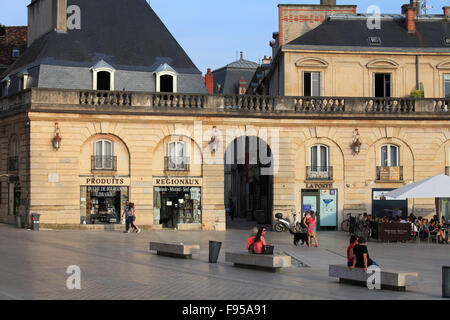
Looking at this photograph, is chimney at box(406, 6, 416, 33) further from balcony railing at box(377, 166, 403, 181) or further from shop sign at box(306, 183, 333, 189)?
shop sign at box(306, 183, 333, 189)

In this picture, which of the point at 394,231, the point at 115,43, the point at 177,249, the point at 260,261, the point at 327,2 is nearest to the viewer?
the point at 260,261

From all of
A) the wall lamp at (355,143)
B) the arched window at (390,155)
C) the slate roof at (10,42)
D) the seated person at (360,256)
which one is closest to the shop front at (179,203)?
the wall lamp at (355,143)

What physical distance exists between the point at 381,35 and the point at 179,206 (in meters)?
14.4

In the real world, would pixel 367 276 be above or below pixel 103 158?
below

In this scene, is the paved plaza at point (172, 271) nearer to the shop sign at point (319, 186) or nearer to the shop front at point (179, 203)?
the shop front at point (179, 203)

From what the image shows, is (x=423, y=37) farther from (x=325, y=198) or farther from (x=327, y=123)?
(x=325, y=198)

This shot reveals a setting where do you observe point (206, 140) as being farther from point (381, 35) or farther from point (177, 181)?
point (381, 35)

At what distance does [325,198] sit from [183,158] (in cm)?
730

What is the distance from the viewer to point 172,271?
61.5 ft

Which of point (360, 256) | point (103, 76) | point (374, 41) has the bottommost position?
point (360, 256)

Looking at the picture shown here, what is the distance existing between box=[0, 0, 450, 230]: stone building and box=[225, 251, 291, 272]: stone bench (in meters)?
14.9

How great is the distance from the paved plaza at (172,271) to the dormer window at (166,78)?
9938 millimetres

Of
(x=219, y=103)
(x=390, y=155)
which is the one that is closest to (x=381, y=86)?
(x=390, y=155)
